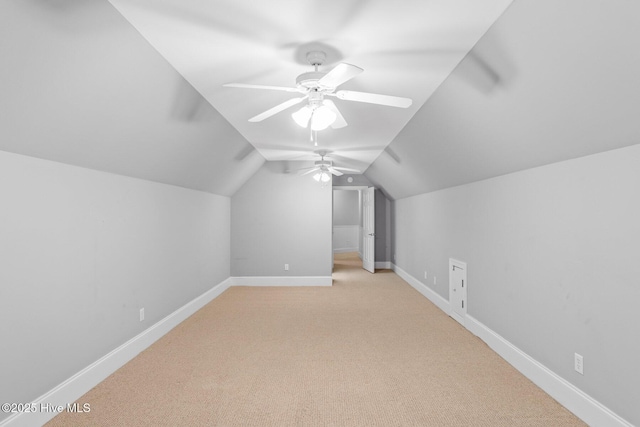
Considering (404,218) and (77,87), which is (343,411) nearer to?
(77,87)

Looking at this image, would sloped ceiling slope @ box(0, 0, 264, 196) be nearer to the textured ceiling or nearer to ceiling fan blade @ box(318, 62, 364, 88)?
the textured ceiling

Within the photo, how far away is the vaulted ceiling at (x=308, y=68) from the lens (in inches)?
64.9

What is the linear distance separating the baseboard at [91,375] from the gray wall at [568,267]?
11.8 ft

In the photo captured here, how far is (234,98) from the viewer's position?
3.17 metres

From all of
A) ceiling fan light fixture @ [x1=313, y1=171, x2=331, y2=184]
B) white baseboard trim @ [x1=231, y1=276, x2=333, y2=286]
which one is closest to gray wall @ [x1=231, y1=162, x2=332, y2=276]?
white baseboard trim @ [x1=231, y1=276, x2=333, y2=286]

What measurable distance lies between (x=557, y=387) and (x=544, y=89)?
2.14 m

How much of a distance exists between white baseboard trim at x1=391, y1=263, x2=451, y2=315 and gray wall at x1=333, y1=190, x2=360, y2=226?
428 centimetres

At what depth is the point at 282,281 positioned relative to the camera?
6797 millimetres

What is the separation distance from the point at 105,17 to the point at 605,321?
11.2 ft

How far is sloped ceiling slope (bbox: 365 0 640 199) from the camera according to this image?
1.56 metres

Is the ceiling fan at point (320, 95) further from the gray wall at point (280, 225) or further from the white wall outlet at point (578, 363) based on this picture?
the gray wall at point (280, 225)

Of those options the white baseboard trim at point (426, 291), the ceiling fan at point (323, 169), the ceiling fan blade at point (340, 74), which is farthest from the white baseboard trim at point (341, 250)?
the ceiling fan blade at point (340, 74)

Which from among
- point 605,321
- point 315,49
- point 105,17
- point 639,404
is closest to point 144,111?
point 105,17

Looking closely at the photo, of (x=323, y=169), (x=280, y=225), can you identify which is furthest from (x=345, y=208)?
(x=323, y=169)
